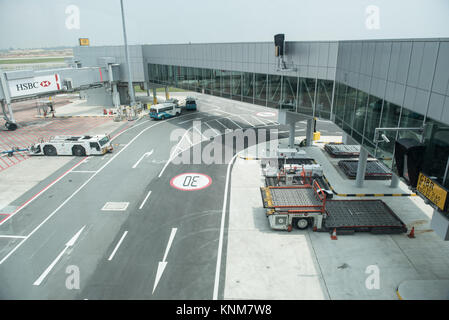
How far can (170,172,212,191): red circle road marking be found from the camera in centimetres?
2478

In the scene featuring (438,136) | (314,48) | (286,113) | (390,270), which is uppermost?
(314,48)

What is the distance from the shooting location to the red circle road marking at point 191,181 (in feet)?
81.3

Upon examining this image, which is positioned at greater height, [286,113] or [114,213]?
[286,113]

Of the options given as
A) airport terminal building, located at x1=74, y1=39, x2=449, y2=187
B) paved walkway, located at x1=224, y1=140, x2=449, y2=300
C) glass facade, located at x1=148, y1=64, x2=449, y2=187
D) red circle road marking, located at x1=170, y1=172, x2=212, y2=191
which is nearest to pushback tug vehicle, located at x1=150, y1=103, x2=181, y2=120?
glass facade, located at x1=148, y1=64, x2=449, y2=187

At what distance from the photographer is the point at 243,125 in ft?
146

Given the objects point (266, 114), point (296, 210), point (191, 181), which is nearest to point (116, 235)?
point (191, 181)

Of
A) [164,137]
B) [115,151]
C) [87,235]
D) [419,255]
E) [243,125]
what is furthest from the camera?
[243,125]

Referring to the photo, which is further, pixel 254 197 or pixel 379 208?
pixel 254 197

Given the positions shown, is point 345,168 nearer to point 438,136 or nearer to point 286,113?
point 286,113

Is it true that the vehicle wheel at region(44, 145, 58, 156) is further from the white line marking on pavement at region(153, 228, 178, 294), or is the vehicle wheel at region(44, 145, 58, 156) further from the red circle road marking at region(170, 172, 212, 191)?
the white line marking on pavement at region(153, 228, 178, 294)

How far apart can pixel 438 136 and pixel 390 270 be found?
24.1 feet

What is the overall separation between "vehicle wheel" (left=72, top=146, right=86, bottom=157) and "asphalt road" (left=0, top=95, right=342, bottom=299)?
131 cm

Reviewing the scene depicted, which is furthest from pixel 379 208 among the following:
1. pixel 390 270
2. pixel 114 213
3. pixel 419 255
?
pixel 114 213

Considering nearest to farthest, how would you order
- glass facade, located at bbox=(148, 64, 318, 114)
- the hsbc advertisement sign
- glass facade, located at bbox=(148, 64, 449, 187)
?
glass facade, located at bbox=(148, 64, 449, 187), glass facade, located at bbox=(148, 64, 318, 114), the hsbc advertisement sign
